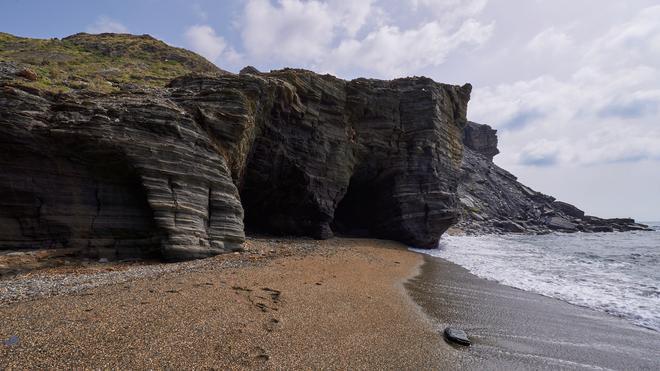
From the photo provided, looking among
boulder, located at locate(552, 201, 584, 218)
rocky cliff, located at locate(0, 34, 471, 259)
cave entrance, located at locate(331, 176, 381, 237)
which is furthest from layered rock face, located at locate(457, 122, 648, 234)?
rocky cliff, located at locate(0, 34, 471, 259)

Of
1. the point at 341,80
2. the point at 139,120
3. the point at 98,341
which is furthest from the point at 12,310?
the point at 341,80

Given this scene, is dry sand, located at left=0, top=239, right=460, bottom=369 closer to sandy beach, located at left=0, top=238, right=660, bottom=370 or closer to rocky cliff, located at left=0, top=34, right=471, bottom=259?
sandy beach, located at left=0, top=238, right=660, bottom=370

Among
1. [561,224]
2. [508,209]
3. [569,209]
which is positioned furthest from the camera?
[569,209]

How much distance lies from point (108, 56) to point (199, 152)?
3624cm

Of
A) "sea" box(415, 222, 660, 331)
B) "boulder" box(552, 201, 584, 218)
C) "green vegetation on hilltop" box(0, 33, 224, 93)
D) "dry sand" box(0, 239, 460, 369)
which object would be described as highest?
"green vegetation on hilltop" box(0, 33, 224, 93)

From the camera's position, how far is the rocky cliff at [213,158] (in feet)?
40.4

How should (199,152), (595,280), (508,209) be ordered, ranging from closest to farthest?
(595,280) → (199,152) → (508,209)

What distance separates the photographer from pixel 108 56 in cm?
3962

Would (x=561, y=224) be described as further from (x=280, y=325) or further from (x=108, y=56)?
(x=108, y=56)

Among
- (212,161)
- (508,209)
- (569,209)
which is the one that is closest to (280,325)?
(212,161)

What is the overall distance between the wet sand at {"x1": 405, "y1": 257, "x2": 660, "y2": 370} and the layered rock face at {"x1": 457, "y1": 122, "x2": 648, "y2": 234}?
42061 mm

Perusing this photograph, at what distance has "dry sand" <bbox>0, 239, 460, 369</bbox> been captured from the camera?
17.2 ft

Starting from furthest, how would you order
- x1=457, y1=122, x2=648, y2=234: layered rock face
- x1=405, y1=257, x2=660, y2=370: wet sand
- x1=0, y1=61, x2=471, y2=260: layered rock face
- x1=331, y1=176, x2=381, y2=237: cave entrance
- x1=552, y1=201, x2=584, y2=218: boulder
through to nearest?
x1=552, y1=201, x2=584, y2=218: boulder
x1=457, y1=122, x2=648, y2=234: layered rock face
x1=331, y1=176, x2=381, y2=237: cave entrance
x1=0, y1=61, x2=471, y2=260: layered rock face
x1=405, y1=257, x2=660, y2=370: wet sand

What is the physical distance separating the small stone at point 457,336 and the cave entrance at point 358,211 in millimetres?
23747
